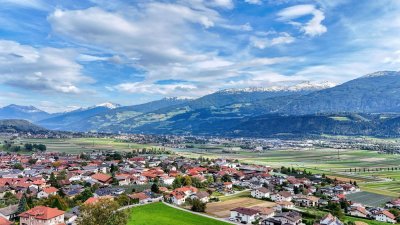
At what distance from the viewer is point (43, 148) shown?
426 ft

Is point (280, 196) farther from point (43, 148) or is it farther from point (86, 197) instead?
point (43, 148)

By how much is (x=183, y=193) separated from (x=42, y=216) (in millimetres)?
22112

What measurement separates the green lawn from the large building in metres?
7.73

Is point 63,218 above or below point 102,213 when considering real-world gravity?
below

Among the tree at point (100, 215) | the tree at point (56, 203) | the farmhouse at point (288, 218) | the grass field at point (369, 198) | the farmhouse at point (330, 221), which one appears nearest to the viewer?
the tree at point (100, 215)

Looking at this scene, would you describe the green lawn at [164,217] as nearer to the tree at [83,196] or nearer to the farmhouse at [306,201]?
the tree at [83,196]

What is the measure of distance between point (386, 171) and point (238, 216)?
64251 millimetres

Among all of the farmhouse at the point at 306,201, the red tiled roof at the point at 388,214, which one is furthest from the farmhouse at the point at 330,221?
the farmhouse at the point at 306,201

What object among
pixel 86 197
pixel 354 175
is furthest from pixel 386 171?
pixel 86 197

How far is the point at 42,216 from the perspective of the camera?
40000 mm

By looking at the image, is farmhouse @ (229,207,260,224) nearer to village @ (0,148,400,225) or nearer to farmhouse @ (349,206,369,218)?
village @ (0,148,400,225)

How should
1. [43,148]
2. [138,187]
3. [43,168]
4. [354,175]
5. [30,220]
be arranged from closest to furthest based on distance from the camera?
[30,220], [138,187], [43,168], [354,175], [43,148]

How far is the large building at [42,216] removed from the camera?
3978 cm

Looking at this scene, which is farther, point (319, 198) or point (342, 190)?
point (342, 190)
